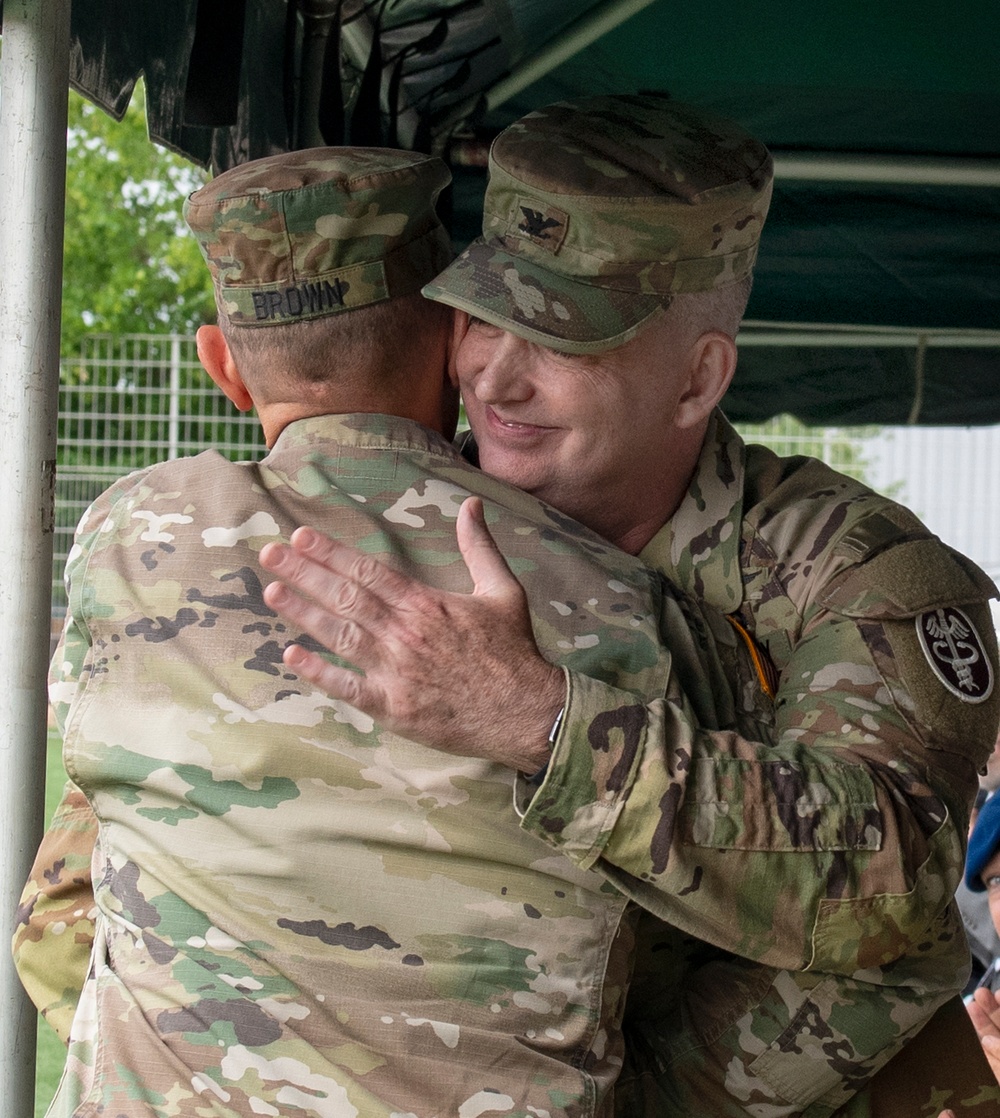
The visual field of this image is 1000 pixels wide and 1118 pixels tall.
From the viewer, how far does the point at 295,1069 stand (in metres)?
1.58

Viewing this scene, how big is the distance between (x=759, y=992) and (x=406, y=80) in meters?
2.97

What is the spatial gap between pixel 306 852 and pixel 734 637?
0.69m

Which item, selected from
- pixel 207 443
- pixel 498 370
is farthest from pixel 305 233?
pixel 207 443

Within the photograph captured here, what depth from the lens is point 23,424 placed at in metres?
2.04

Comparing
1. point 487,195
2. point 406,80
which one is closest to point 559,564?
point 487,195

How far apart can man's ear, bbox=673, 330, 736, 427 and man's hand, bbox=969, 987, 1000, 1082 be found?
2.25 m

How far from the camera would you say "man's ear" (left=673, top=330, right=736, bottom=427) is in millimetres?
2287

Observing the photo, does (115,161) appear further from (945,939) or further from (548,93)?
(945,939)

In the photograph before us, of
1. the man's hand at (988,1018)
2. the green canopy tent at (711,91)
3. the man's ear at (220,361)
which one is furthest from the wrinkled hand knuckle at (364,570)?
the man's hand at (988,1018)

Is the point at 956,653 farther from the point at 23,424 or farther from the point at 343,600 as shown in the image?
the point at 23,424

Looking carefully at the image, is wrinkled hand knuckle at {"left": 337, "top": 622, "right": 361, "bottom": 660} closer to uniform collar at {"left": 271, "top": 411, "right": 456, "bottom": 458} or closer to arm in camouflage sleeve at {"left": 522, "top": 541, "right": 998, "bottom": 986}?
arm in camouflage sleeve at {"left": 522, "top": 541, "right": 998, "bottom": 986}

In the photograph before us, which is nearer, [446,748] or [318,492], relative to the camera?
[446,748]

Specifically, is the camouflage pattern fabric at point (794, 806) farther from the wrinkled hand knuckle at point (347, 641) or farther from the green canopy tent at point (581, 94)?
the green canopy tent at point (581, 94)

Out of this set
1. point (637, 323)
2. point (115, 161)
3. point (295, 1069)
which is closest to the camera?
point (295, 1069)
